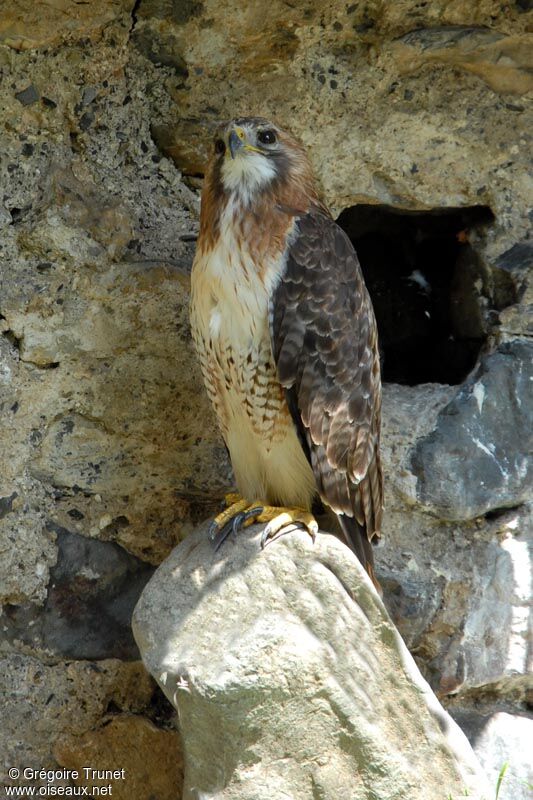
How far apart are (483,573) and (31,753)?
1.39 m

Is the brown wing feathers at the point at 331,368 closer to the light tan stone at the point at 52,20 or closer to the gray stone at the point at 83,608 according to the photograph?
the gray stone at the point at 83,608

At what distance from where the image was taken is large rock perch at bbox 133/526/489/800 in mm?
2482

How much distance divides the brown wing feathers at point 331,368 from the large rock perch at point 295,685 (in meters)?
0.27

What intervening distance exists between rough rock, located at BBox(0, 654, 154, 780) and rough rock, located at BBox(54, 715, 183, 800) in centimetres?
4

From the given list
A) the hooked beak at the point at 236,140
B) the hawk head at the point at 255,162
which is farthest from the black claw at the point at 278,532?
the hooked beak at the point at 236,140

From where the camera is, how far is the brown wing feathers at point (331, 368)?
291 centimetres

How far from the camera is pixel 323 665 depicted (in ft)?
8.37

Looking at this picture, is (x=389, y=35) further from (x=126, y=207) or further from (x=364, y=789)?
(x=364, y=789)

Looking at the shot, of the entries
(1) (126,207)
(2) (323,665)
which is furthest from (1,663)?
(1) (126,207)

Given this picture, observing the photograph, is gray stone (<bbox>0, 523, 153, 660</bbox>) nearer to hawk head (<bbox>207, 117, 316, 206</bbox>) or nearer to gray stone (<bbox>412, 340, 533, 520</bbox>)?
gray stone (<bbox>412, 340, 533, 520</bbox>)

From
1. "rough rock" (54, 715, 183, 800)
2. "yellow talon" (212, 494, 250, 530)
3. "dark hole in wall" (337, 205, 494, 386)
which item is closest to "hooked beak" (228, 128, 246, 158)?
"dark hole in wall" (337, 205, 494, 386)

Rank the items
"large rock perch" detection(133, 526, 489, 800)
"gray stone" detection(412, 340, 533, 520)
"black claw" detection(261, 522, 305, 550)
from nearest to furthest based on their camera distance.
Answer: "large rock perch" detection(133, 526, 489, 800) < "black claw" detection(261, 522, 305, 550) < "gray stone" detection(412, 340, 533, 520)

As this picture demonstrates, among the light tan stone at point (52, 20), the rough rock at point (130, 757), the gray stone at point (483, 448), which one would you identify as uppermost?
the light tan stone at point (52, 20)

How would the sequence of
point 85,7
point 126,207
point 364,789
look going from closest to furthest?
point 364,789 → point 85,7 → point 126,207
